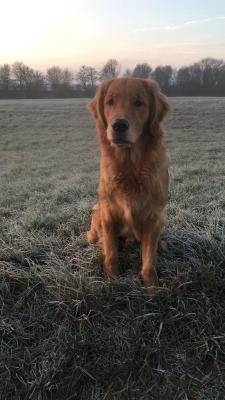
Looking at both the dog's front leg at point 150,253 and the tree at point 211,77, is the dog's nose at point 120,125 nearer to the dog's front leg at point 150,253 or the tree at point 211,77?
A: the dog's front leg at point 150,253

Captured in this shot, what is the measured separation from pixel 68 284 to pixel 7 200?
3.23 meters

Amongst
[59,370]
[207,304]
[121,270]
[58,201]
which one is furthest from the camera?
[58,201]

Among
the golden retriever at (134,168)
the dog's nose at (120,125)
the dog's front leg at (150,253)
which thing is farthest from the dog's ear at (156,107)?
the dog's front leg at (150,253)

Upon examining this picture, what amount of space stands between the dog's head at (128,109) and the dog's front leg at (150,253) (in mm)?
666

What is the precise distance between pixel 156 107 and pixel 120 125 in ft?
1.55

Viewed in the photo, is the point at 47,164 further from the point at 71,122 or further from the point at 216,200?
the point at 71,122

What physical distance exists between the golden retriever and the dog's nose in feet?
0.11

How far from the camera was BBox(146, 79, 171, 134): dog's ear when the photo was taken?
315cm

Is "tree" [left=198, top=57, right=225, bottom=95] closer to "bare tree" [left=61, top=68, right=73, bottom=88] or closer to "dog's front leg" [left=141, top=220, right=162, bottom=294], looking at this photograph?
"bare tree" [left=61, top=68, right=73, bottom=88]

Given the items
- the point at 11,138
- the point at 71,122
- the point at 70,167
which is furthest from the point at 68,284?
the point at 71,122

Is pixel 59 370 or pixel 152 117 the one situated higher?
pixel 152 117

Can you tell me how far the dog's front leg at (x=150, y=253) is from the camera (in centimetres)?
313

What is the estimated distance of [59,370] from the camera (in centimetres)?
247

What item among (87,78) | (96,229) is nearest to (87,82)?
(87,78)
